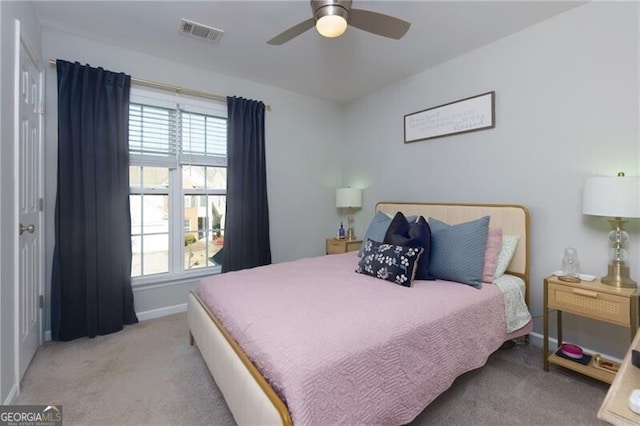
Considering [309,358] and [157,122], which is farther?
[157,122]

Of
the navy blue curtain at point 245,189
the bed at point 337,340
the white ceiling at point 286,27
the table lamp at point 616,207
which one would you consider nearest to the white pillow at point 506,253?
the bed at point 337,340

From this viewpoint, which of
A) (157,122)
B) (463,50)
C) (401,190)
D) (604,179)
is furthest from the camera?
(401,190)

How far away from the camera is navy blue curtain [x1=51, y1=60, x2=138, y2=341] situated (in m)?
2.47

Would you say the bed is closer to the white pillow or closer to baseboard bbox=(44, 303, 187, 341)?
the white pillow

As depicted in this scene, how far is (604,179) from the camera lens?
186 centimetres

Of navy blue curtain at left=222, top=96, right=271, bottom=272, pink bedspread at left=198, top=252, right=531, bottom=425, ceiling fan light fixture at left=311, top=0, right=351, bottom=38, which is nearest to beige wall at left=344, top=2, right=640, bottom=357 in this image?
pink bedspread at left=198, top=252, right=531, bottom=425

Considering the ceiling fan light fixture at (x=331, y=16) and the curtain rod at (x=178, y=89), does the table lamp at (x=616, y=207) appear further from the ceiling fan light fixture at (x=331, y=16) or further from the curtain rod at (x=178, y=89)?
the curtain rod at (x=178, y=89)

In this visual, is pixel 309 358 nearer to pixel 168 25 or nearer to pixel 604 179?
pixel 604 179

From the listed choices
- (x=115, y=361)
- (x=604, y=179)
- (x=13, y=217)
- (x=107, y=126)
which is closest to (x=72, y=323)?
(x=115, y=361)

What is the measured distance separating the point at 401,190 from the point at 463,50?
1480 millimetres

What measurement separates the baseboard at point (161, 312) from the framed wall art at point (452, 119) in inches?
120

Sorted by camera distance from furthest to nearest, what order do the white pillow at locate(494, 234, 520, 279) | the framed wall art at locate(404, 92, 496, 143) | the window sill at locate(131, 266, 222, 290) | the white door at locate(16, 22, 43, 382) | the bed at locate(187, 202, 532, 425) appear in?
the window sill at locate(131, 266, 222, 290) < the framed wall art at locate(404, 92, 496, 143) < the white pillow at locate(494, 234, 520, 279) < the white door at locate(16, 22, 43, 382) < the bed at locate(187, 202, 532, 425)

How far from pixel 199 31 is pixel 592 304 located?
11.3 ft

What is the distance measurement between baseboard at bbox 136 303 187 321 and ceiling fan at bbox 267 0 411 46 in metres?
2.74
